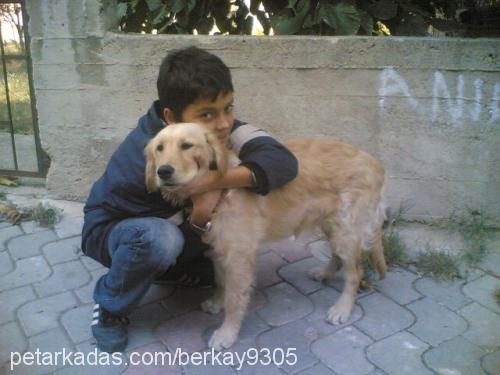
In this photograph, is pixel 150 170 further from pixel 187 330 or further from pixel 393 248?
pixel 393 248

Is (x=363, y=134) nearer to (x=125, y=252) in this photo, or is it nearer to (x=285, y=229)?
(x=285, y=229)

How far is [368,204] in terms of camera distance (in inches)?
106

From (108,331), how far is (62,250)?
45.6 inches

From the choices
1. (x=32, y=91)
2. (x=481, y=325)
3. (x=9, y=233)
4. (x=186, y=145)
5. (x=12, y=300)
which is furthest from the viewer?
(x=32, y=91)

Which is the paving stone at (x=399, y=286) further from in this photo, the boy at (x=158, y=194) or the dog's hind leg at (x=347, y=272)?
the boy at (x=158, y=194)

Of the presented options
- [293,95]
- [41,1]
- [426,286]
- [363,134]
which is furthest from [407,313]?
[41,1]

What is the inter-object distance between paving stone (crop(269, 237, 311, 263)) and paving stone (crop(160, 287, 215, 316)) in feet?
2.03

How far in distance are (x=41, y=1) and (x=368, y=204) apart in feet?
9.27

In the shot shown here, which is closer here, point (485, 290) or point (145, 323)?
point (145, 323)

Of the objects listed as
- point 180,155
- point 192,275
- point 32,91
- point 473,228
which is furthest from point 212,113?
point 32,91

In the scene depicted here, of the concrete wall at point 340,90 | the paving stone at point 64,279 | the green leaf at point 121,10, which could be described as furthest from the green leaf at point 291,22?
the paving stone at point 64,279

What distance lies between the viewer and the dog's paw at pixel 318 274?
123 inches

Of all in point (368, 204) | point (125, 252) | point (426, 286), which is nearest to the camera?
point (125, 252)

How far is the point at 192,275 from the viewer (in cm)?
300
